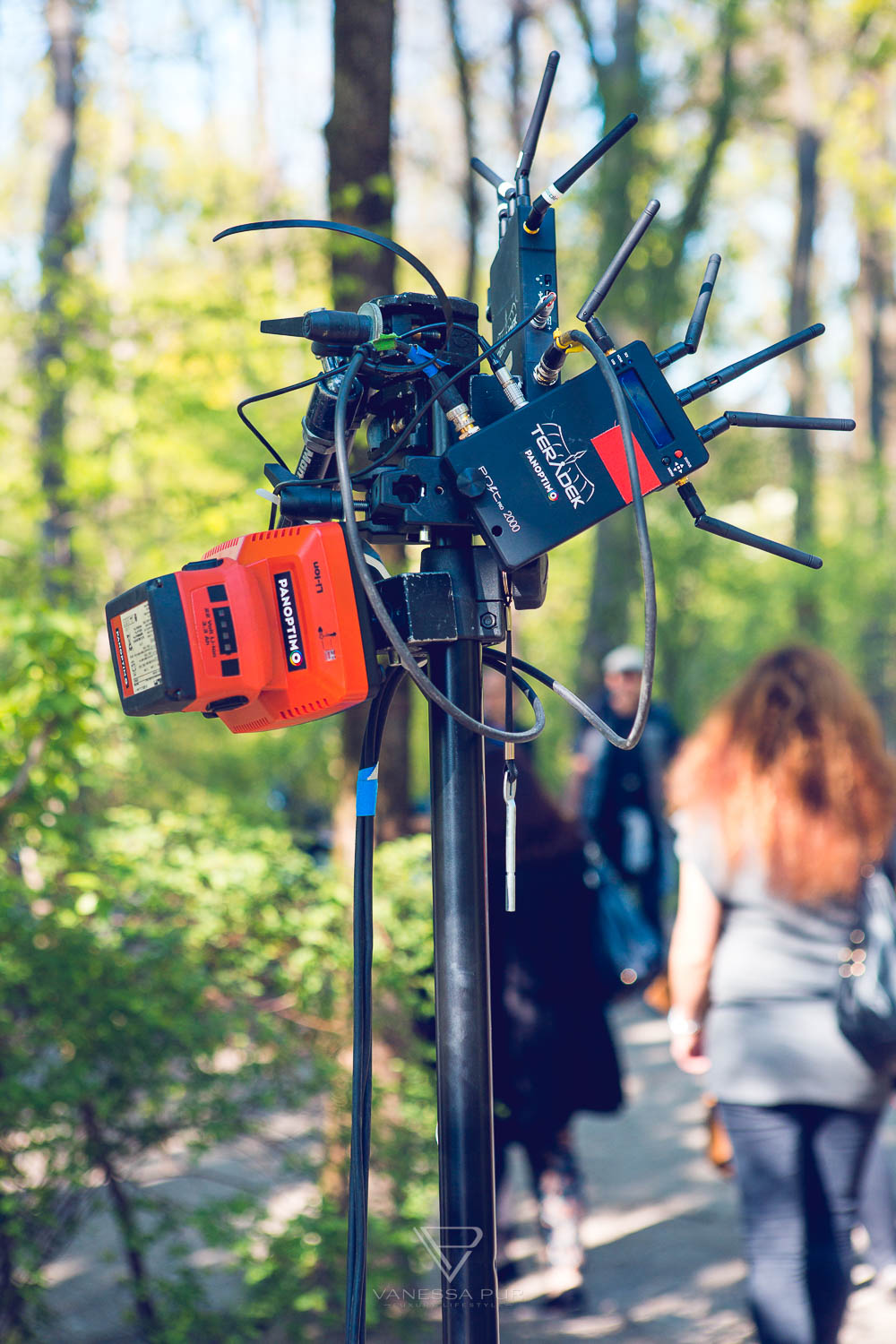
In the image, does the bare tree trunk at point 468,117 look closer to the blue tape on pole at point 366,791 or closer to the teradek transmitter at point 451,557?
the teradek transmitter at point 451,557

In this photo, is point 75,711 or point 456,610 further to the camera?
point 75,711

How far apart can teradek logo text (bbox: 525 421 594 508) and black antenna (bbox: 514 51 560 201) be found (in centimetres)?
30

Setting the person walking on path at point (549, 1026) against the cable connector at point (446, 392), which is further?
the person walking on path at point (549, 1026)

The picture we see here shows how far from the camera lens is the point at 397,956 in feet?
10.6

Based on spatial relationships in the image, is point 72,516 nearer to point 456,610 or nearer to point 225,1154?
point 225,1154

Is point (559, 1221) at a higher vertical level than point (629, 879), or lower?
lower

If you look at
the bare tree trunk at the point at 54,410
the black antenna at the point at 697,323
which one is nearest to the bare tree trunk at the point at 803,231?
the bare tree trunk at the point at 54,410

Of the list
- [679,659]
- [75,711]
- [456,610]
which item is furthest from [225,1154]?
[679,659]

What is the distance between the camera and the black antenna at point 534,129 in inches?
50.4

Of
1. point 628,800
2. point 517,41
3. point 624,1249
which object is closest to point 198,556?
point 628,800

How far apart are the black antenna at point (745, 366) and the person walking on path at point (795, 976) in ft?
5.42

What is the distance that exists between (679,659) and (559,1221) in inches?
288

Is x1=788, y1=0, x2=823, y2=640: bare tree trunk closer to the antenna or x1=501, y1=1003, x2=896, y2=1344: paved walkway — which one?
x1=501, y1=1003, x2=896, y2=1344: paved walkway

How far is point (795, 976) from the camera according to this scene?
108 inches
